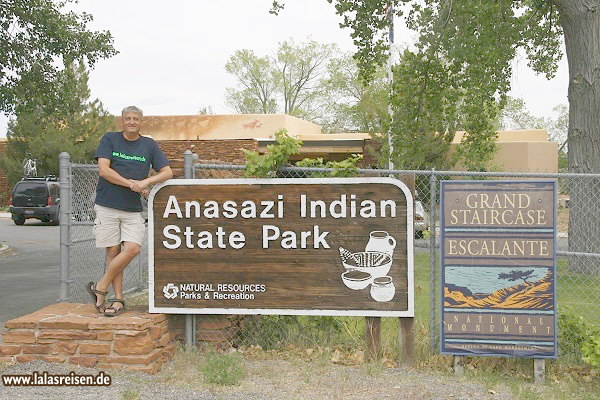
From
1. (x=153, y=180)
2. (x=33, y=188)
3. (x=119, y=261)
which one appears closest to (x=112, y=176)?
(x=153, y=180)

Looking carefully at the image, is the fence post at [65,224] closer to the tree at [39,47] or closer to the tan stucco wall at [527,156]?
the tree at [39,47]

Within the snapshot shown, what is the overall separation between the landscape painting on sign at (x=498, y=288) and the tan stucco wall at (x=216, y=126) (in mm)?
26049

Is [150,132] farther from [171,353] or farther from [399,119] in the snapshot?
[171,353]

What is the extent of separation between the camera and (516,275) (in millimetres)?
5766

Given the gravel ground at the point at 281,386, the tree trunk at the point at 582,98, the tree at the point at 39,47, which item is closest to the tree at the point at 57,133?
the tree at the point at 39,47

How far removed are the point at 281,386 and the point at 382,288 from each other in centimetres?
129

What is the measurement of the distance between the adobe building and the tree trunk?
56.9 ft

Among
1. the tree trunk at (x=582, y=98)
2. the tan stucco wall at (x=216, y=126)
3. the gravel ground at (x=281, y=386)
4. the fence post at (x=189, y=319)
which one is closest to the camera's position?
the gravel ground at (x=281, y=386)

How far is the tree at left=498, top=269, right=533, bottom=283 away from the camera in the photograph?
575cm

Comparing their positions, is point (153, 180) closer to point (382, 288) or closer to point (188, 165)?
point (188, 165)

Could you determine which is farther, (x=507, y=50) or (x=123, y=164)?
(x=507, y=50)

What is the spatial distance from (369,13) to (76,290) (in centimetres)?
907

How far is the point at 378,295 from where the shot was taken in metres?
6.05

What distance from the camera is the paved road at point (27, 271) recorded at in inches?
377
